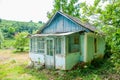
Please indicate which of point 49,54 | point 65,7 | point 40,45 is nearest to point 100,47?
point 49,54

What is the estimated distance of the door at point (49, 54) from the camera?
Result: 13945 mm

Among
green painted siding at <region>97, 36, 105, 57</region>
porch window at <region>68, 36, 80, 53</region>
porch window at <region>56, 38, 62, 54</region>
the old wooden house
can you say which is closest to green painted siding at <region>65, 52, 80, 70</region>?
the old wooden house

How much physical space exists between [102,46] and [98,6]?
10.2 m

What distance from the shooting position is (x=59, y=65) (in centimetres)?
1322

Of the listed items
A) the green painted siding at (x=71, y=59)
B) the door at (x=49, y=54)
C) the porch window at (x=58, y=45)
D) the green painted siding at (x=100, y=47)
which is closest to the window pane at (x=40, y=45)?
the door at (x=49, y=54)

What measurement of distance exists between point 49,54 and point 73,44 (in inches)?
91.0

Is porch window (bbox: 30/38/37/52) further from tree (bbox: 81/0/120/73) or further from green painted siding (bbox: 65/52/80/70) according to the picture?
tree (bbox: 81/0/120/73)

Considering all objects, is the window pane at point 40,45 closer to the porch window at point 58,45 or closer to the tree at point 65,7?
the porch window at point 58,45

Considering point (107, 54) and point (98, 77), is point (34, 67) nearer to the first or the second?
point (98, 77)

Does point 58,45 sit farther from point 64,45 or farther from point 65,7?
point 65,7

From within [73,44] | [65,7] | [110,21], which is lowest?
[73,44]

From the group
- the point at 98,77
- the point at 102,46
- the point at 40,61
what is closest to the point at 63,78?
the point at 98,77

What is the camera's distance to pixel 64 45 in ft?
42.4

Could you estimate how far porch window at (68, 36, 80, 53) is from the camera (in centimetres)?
1355
